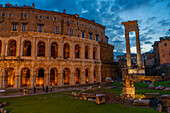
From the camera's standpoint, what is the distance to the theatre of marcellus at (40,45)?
86.8ft

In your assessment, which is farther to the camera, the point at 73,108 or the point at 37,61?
the point at 37,61

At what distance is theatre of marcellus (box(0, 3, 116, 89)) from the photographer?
1042 inches

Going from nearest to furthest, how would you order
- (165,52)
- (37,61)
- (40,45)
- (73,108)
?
(73,108), (37,61), (40,45), (165,52)

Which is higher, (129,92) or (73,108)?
(129,92)

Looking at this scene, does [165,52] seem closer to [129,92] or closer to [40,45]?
[129,92]

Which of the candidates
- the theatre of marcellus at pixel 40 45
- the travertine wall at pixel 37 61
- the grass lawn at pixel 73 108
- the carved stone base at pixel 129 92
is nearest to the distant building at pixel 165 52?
the theatre of marcellus at pixel 40 45

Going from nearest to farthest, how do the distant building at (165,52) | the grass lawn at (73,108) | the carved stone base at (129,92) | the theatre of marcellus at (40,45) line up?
the grass lawn at (73,108) → the carved stone base at (129,92) → the theatre of marcellus at (40,45) → the distant building at (165,52)

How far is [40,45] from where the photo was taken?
34.0m

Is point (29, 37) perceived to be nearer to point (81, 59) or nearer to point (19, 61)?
point (19, 61)

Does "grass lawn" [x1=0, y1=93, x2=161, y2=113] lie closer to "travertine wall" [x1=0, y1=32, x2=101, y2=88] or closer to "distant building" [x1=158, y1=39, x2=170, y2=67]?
"travertine wall" [x1=0, y1=32, x2=101, y2=88]

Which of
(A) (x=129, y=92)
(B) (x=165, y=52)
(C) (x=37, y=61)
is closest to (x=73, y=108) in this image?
(A) (x=129, y=92)

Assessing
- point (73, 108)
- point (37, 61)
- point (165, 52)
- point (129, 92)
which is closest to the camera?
point (73, 108)

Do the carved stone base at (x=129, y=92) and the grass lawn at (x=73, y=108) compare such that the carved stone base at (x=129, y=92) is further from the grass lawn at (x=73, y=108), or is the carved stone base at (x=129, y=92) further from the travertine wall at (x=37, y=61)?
the travertine wall at (x=37, y=61)

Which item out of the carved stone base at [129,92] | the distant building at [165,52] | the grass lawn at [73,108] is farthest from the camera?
the distant building at [165,52]
